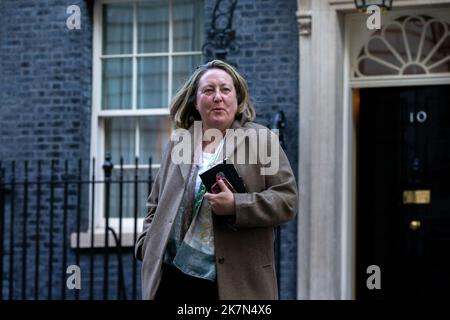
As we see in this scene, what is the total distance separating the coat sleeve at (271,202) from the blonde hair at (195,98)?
26 centimetres

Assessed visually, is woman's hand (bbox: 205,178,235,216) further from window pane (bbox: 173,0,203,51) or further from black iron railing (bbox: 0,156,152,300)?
window pane (bbox: 173,0,203,51)

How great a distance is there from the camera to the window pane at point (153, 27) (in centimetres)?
908

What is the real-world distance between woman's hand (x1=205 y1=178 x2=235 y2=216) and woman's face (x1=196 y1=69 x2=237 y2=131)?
335mm

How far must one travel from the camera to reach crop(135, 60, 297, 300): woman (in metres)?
3.96

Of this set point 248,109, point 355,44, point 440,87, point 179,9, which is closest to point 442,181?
point 440,87

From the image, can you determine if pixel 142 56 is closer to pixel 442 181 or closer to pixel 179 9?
pixel 179 9

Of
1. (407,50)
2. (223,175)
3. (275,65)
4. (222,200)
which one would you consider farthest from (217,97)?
(407,50)

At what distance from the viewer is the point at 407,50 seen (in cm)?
852

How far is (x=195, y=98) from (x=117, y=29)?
5059 millimetres

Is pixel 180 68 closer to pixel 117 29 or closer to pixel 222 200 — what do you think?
pixel 117 29

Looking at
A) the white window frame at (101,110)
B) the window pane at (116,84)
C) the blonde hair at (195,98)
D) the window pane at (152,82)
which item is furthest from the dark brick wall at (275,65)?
the blonde hair at (195,98)

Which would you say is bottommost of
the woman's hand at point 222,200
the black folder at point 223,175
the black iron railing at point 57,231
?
the black iron railing at point 57,231

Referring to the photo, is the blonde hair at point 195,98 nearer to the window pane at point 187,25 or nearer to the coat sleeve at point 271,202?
the coat sleeve at point 271,202

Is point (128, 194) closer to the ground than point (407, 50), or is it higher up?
closer to the ground
